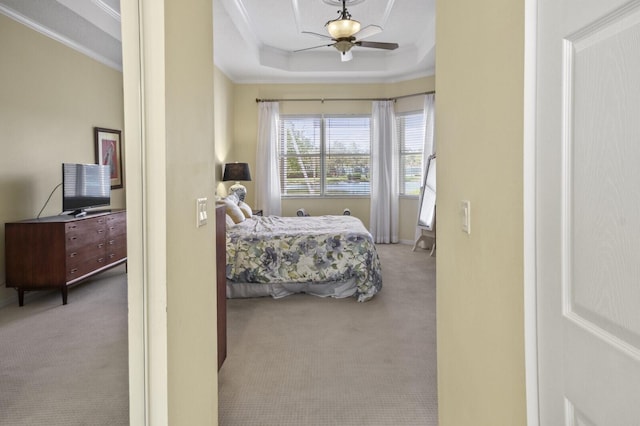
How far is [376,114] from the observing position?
7027mm

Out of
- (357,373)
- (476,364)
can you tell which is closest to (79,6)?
(476,364)

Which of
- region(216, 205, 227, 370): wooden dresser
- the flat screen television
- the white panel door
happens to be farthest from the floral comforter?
the white panel door

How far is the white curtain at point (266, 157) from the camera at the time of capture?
697 cm

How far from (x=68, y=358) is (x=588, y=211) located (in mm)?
1242

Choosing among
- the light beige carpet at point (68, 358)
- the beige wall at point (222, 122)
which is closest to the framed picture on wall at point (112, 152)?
the light beige carpet at point (68, 358)

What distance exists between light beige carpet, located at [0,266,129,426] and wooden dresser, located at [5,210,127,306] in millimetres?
52

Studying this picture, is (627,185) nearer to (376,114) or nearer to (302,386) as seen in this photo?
(302,386)

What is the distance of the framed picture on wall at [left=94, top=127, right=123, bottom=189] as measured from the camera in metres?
1.10

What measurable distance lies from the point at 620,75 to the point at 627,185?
0.18 meters

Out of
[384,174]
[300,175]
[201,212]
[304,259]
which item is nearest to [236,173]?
[300,175]

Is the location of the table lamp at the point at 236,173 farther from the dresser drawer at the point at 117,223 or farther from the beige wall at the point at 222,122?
the dresser drawer at the point at 117,223

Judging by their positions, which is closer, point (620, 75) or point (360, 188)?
point (620, 75)

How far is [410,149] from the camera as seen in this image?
7.01 m

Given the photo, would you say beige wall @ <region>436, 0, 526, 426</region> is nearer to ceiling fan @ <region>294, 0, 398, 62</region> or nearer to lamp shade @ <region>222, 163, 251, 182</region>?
ceiling fan @ <region>294, 0, 398, 62</region>
